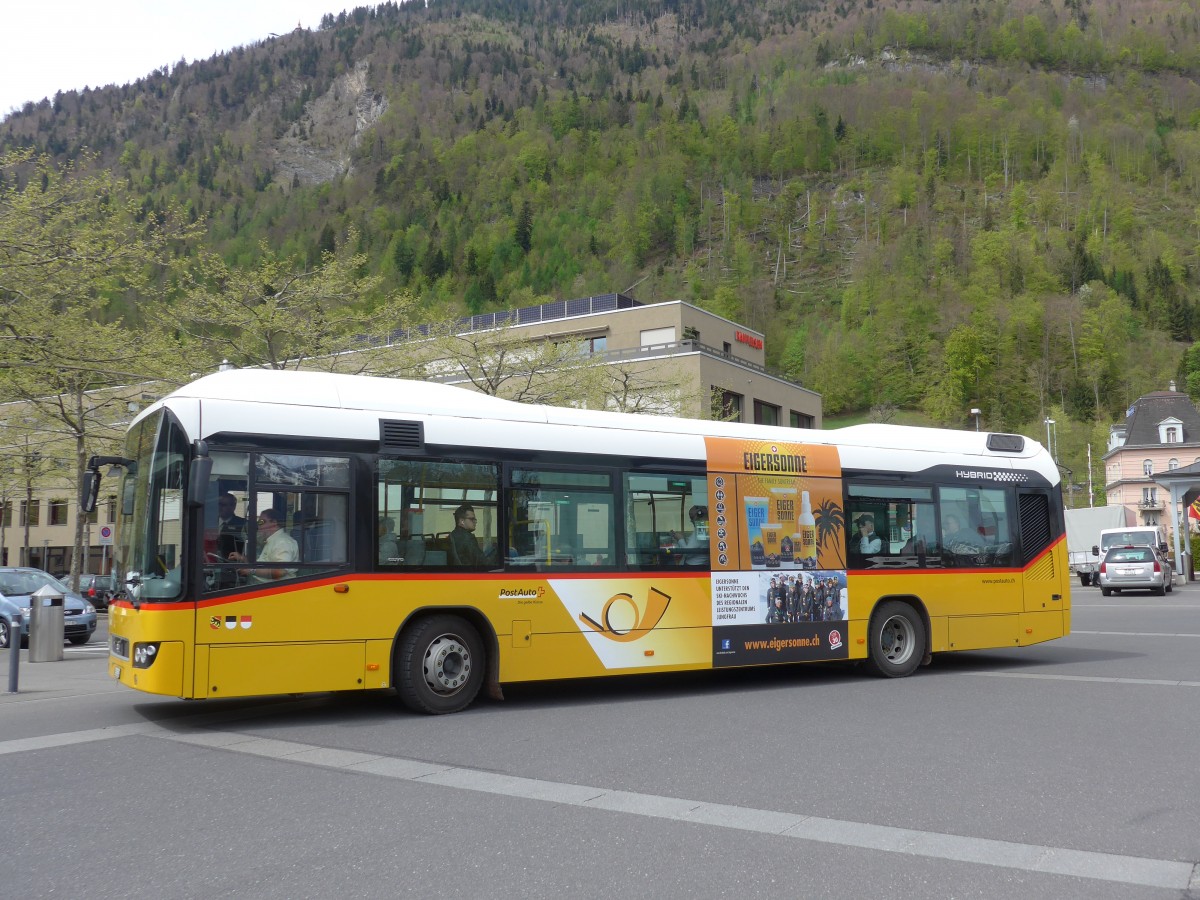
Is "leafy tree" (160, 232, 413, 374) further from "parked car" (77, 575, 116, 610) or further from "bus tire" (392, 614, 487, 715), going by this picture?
"bus tire" (392, 614, 487, 715)

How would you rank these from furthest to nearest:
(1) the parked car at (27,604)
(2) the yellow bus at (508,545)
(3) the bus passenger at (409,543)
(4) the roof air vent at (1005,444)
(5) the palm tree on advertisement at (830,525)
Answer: (1) the parked car at (27,604), (4) the roof air vent at (1005,444), (5) the palm tree on advertisement at (830,525), (3) the bus passenger at (409,543), (2) the yellow bus at (508,545)

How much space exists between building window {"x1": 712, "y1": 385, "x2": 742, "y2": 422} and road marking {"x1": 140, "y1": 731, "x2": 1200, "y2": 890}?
42233mm

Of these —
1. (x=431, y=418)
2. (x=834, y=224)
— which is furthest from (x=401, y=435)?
(x=834, y=224)

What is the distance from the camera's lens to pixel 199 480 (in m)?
8.98

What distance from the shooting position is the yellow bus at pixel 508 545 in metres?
9.34

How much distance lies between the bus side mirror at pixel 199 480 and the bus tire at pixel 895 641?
26.1ft

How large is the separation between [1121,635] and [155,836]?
17.5 meters

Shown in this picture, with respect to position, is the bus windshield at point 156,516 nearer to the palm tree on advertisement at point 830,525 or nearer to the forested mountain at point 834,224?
the palm tree on advertisement at point 830,525

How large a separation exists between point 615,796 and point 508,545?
4.28 metres

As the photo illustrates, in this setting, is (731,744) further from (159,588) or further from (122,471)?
(122,471)

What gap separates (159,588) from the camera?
30.1 feet

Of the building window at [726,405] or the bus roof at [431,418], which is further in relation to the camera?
the building window at [726,405]

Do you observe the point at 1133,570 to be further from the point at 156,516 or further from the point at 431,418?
the point at 156,516

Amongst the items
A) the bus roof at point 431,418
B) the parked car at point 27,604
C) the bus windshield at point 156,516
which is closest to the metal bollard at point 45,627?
the parked car at point 27,604
